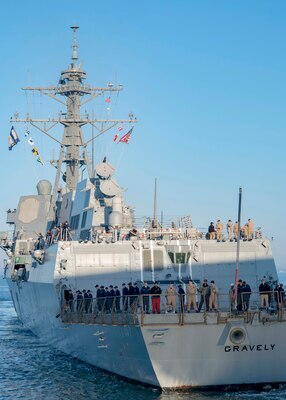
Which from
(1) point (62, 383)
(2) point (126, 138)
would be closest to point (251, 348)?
(1) point (62, 383)

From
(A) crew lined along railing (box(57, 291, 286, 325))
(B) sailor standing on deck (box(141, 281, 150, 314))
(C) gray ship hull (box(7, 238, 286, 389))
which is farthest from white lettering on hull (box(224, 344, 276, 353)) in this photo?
(B) sailor standing on deck (box(141, 281, 150, 314))

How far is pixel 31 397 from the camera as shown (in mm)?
21625

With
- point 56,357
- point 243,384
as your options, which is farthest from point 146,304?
point 56,357

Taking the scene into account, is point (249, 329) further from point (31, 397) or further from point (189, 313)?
point (31, 397)

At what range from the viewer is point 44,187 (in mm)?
44219

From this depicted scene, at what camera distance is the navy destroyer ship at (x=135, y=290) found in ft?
66.9

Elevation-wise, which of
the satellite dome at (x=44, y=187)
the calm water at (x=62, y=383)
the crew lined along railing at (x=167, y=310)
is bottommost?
the calm water at (x=62, y=383)

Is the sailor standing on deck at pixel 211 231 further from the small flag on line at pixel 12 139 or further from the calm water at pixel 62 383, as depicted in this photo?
the small flag on line at pixel 12 139

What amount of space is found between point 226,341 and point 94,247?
7.82m

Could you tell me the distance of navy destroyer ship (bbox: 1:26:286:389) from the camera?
803 inches

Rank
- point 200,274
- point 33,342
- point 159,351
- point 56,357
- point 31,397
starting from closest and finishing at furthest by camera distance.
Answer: point 159,351, point 31,397, point 200,274, point 56,357, point 33,342

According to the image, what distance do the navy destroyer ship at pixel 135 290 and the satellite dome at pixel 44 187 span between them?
3.01 metres

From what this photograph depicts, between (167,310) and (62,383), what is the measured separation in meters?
4.54

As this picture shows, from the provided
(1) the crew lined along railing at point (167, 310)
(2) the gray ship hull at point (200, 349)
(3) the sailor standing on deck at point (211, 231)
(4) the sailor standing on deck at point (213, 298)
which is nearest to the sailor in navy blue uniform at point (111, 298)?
(1) the crew lined along railing at point (167, 310)
